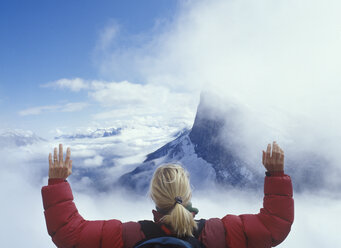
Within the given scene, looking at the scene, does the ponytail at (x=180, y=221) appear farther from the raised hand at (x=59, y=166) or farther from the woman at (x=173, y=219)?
the raised hand at (x=59, y=166)

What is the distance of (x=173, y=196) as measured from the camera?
5480 mm

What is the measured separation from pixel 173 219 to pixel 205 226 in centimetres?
81

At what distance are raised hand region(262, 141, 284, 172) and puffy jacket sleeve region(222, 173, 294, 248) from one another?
0.79ft

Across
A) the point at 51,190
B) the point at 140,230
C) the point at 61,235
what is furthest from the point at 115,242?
the point at 51,190

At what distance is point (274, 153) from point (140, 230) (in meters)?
3.60

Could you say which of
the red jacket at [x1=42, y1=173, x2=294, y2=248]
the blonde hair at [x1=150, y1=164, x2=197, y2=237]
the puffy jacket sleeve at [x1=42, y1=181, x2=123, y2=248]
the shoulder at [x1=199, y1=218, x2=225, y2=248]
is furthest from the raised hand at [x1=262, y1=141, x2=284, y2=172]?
the puffy jacket sleeve at [x1=42, y1=181, x2=123, y2=248]

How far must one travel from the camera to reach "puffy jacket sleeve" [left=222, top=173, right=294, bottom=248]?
214 inches

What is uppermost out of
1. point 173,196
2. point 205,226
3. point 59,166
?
point 59,166

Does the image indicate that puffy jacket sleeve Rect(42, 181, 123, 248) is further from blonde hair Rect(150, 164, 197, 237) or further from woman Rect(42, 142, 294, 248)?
blonde hair Rect(150, 164, 197, 237)

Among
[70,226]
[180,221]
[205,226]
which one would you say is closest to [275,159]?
[205,226]

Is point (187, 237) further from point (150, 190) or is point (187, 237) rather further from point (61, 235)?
point (61, 235)

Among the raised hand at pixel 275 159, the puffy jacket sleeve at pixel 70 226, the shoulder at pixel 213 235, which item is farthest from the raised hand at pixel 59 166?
the raised hand at pixel 275 159

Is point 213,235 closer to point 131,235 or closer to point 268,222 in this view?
point 268,222

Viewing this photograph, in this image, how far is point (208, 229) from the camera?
5.34m
